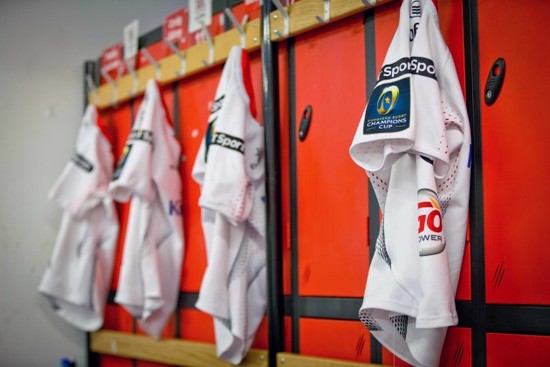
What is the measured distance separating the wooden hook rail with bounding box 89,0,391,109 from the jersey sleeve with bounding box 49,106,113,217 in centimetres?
21

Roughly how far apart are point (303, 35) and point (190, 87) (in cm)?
68

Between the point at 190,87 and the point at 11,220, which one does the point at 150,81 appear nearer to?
the point at 190,87

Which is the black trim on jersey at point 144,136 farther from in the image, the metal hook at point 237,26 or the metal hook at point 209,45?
the metal hook at point 237,26

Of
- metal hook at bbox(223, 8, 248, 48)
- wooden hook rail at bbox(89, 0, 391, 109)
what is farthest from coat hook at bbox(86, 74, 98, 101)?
metal hook at bbox(223, 8, 248, 48)

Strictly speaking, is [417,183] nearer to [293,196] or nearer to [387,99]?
[387,99]

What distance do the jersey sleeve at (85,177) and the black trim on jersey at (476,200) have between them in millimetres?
1772

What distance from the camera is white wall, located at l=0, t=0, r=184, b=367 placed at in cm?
301

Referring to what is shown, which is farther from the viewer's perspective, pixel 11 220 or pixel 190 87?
pixel 11 220

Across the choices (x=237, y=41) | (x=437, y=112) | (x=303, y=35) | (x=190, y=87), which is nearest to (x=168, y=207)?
(x=190, y=87)

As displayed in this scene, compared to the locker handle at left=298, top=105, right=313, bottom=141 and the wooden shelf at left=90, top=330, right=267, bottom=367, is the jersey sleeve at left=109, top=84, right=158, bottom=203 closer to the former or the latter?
the wooden shelf at left=90, top=330, right=267, bottom=367

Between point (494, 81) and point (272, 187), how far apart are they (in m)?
0.83

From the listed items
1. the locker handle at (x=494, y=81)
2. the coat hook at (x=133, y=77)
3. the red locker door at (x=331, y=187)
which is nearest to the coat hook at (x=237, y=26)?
the red locker door at (x=331, y=187)

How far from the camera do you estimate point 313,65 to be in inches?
87.3

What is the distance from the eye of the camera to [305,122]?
2221mm
